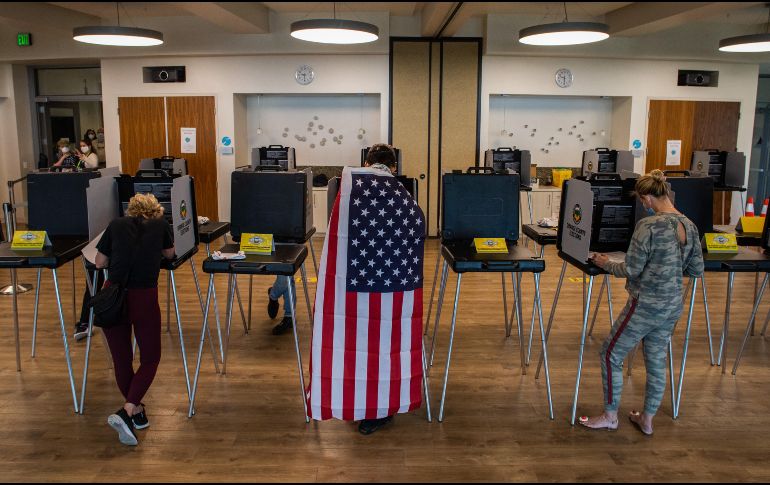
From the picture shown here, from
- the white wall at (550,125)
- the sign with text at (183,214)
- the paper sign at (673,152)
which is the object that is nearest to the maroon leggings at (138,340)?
the sign with text at (183,214)

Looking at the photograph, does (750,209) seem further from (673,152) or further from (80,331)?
(80,331)

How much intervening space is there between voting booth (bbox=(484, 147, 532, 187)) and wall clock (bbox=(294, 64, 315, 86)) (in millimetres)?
2863

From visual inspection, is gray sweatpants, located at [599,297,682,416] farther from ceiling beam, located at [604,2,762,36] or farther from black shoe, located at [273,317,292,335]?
ceiling beam, located at [604,2,762,36]

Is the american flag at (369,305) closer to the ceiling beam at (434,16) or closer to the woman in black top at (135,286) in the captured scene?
the woman in black top at (135,286)

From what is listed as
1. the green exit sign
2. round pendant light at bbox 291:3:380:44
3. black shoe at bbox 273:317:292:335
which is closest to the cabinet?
round pendant light at bbox 291:3:380:44

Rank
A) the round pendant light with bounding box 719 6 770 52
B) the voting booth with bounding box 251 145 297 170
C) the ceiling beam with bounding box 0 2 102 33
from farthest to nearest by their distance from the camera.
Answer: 1. the voting booth with bounding box 251 145 297 170
2. the ceiling beam with bounding box 0 2 102 33
3. the round pendant light with bounding box 719 6 770 52

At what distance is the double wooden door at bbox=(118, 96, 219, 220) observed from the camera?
923cm

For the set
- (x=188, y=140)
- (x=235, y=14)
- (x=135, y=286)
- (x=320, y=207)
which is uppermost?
(x=235, y=14)

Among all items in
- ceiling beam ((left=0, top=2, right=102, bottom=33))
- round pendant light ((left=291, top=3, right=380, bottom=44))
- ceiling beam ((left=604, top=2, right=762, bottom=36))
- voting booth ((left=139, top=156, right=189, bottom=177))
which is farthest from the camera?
ceiling beam ((left=0, top=2, right=102, bottom=33))

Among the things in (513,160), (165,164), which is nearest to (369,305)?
(165,164)

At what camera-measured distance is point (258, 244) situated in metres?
3.59

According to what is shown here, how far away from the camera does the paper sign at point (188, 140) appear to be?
9289mm

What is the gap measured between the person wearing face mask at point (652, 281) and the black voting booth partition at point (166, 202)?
7.87ft

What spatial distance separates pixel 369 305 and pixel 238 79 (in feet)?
22.7
